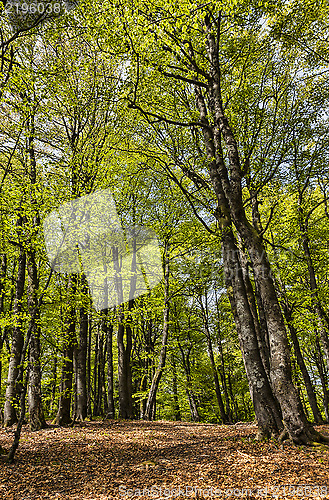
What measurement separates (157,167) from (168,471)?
44.7 ft

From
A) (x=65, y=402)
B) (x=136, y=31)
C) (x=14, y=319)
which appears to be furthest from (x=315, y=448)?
(x=136, y=31)

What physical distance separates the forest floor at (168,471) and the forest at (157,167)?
741 millimetres

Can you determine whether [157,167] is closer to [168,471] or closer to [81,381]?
[81,381]

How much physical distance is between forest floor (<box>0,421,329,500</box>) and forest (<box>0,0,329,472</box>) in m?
0.74

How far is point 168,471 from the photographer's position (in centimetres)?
490

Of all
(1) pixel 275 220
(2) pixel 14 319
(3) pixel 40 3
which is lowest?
(2) pixel 14 319

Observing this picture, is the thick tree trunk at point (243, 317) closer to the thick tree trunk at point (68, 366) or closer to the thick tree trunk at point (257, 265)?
the thick tree trunk at point (257, 265)

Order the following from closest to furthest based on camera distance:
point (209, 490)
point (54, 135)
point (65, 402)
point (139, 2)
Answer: point (209, 490) → point (139, 2) → point (65, 402) → point (54, 135)

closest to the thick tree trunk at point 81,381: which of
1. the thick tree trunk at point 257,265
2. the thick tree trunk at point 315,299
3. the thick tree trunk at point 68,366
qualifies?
the thick tree trunk at point 68,366

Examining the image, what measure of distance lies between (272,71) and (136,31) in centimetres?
459

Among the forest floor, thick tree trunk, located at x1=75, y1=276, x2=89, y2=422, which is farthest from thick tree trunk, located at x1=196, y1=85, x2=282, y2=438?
thick tree trunk, located at x1=75, y1=276, x2=89, y2=422

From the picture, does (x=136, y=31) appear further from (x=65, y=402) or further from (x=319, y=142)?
(x=65, y=402)

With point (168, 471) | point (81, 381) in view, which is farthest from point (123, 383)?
point (168, 471)

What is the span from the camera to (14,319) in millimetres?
8719
